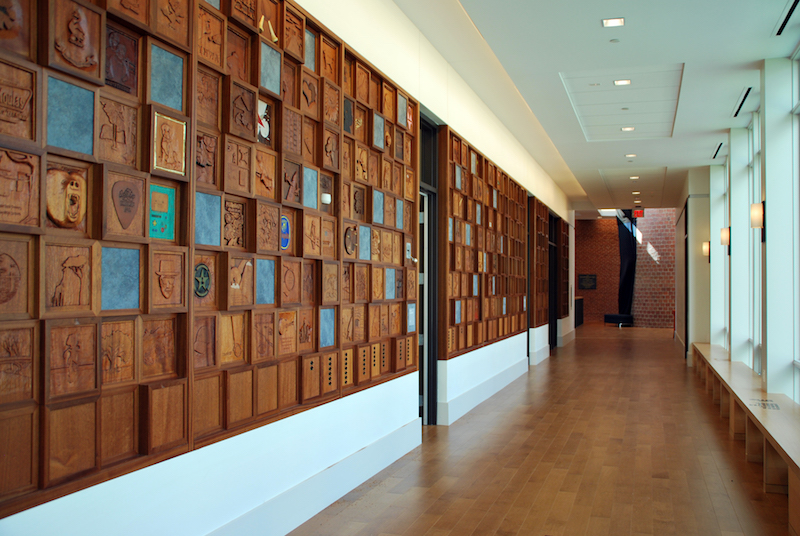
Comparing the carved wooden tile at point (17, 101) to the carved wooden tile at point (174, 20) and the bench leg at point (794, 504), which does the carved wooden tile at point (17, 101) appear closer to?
the carved wooden tile at point (174, 20)

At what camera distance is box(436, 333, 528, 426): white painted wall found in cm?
659

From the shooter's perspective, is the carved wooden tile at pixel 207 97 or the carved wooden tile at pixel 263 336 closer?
the carved wooden tile at pixel 207 97

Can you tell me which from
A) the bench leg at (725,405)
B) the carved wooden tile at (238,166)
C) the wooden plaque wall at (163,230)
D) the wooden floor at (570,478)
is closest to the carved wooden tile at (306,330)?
the wooden plaque wall at (163,230)

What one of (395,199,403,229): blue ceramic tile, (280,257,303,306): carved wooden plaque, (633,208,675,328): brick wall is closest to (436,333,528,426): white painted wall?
(395,199,403,229): blue ceramic tile

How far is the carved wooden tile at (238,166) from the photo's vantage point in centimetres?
313

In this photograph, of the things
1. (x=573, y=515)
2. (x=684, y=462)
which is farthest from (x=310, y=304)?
(x=684, y=462)

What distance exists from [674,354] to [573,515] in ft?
36.2

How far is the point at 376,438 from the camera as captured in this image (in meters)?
4.85

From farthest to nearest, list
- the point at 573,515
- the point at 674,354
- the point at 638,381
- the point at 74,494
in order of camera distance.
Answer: the point at 674,354
the point at 638,381
the point at 573,515
the point at 74,494

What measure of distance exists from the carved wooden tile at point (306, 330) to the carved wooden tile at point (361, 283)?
0.60m

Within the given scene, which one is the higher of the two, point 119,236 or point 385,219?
point 385,219

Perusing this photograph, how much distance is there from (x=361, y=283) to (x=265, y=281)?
50.8 inches

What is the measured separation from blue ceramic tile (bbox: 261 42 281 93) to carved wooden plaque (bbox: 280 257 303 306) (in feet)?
3.22

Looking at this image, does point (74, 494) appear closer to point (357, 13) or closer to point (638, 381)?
point (357, 13)
